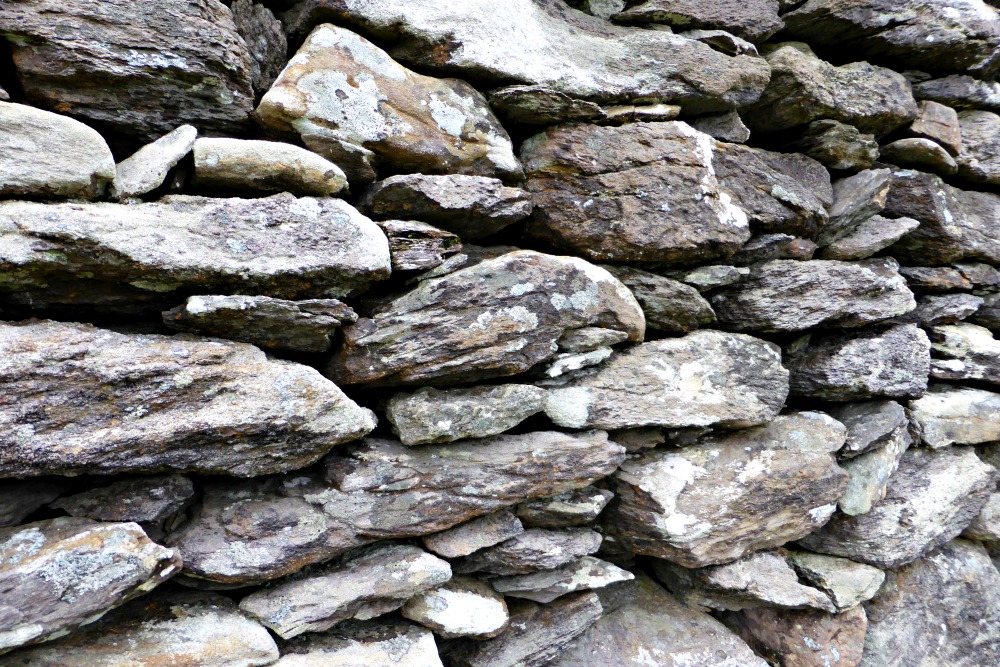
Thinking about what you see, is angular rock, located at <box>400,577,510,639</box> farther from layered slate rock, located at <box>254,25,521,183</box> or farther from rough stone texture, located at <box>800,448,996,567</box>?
rough stone texture, located at <box>800,448,996,567</box>

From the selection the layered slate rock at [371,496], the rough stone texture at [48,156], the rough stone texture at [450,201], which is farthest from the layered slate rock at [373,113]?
the layered slate rock at [371,496]

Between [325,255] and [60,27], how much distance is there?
1.79 metres

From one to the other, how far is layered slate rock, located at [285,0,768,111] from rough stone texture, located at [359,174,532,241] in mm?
868

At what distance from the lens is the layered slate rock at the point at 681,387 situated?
4.06 meters

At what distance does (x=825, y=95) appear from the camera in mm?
4895

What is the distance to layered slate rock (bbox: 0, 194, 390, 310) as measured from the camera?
8.75ft

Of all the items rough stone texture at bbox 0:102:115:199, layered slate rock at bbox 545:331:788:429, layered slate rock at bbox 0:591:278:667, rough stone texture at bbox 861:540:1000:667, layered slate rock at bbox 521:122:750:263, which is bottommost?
rough stone texture at bbox 861:540:1000:667

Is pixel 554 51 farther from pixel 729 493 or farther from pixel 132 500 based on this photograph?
pixel 132 500

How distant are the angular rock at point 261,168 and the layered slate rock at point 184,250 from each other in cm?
12

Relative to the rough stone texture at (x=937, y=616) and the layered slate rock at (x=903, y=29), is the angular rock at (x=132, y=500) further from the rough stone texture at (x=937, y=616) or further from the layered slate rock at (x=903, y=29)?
the layered slate rock at (x=903, y=29)

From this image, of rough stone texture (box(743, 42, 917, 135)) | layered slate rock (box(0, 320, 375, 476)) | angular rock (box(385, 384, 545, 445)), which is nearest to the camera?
layered slate rock (box(0, 320, 375, 476))

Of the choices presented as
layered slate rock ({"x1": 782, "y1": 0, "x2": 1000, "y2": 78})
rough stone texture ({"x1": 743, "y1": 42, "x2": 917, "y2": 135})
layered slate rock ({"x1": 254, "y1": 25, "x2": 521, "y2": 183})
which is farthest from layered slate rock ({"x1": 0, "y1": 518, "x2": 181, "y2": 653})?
layered slate rock ({"x1": 782, "y1": 0, "x2": 1000, "y2": 78})

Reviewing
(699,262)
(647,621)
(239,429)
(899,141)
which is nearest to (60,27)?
(239,429)

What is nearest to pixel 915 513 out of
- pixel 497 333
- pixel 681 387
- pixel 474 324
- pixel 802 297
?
pixel 802 297
